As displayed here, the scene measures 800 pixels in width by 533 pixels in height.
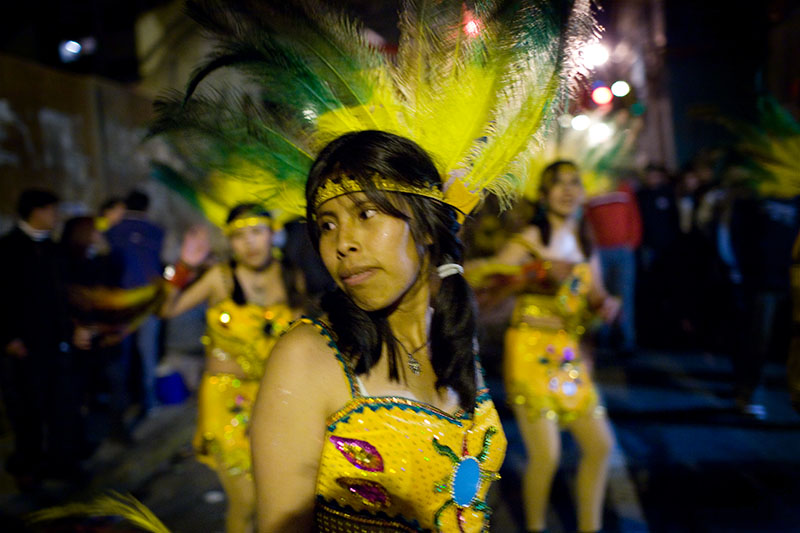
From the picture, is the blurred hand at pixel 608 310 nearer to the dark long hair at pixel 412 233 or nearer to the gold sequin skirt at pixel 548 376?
the gold sequin skirt at pixel 548 376

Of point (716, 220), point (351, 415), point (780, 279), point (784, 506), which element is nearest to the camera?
point (351, 415)

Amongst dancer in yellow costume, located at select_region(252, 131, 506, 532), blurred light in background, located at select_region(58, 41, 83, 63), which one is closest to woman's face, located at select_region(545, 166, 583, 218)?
dancer in yellow costume, located at select_region(252, 131, 506, 532)

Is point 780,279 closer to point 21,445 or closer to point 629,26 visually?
point 21,445

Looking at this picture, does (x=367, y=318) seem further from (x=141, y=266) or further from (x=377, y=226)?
(x=141, y=266)

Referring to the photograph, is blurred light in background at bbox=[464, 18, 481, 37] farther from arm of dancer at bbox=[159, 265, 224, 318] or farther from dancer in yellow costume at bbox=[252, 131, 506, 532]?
arm of dancer at bbox=[159, 265, 224, 318]

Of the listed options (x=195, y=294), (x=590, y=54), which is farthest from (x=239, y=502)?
(x=590, y=54)

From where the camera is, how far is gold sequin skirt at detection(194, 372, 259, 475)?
341 centimetres

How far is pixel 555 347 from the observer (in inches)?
147

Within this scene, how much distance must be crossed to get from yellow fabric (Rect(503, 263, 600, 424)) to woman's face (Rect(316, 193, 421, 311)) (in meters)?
2.26

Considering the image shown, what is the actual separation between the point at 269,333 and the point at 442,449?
2.31 meters

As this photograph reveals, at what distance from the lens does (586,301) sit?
3896mm

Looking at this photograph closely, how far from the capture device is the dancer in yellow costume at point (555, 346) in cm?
349

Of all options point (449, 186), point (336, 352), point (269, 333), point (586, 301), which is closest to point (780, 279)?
point (586, 301)

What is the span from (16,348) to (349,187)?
474 centimetres
